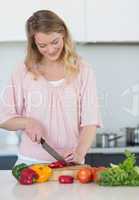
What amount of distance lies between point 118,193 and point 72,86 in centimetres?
65

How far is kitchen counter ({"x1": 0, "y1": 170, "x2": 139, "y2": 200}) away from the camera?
1.62m

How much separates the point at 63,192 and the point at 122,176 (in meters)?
0.23

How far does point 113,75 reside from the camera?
3.66 metres

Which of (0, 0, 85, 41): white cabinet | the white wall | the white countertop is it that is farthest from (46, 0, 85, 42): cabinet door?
the white countertop

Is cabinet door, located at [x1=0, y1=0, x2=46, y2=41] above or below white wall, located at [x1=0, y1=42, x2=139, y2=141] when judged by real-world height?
above

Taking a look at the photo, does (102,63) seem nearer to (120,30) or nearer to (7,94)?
(120,30)

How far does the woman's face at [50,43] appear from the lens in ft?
6.86

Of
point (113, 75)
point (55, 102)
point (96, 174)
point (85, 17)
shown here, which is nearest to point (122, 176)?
point (96, 174)

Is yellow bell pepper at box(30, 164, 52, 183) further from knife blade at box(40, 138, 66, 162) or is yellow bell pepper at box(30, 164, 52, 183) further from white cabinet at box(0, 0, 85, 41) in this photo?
white cabinet at box(0, 0, 85, 41)

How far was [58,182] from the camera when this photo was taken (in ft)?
6.11

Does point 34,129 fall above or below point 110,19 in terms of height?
below

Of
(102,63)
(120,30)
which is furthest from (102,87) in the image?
(120,30)

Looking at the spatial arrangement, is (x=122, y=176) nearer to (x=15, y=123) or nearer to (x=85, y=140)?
(x=85, y=140)

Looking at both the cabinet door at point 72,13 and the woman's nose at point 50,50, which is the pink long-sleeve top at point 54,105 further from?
the cabinet door at point 72,13
